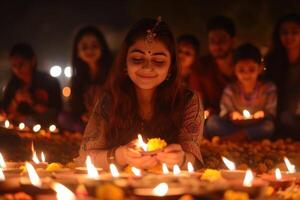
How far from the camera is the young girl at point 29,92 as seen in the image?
802 centimetres

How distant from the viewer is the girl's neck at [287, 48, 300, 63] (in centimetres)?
769

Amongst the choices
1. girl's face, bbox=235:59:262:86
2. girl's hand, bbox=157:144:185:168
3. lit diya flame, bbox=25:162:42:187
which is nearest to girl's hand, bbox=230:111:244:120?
girl's face, bbox=235:59:262:86

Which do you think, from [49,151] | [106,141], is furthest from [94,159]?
[49,151]

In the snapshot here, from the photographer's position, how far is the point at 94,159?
4078mm

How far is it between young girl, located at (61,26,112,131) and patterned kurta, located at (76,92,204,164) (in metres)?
3.49

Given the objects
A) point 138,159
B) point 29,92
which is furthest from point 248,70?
point 138,159

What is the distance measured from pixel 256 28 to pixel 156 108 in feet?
20.8

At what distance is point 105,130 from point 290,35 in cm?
403

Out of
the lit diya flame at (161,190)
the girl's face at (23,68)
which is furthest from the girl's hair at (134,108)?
the girl's face at (23,68)

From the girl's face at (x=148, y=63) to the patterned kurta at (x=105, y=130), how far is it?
0.37 metres

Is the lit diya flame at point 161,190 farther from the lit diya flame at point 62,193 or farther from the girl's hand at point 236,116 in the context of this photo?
the girl's hand at point 236,116

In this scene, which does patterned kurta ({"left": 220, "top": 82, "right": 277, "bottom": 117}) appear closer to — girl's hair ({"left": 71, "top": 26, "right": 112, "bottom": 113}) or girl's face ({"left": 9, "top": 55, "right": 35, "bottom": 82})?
girl's hair ({"left": 71, "top": 26, "right": 112, "bottom": 113})

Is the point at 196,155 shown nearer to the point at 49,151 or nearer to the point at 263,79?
the point at 49,151

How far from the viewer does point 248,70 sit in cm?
722
